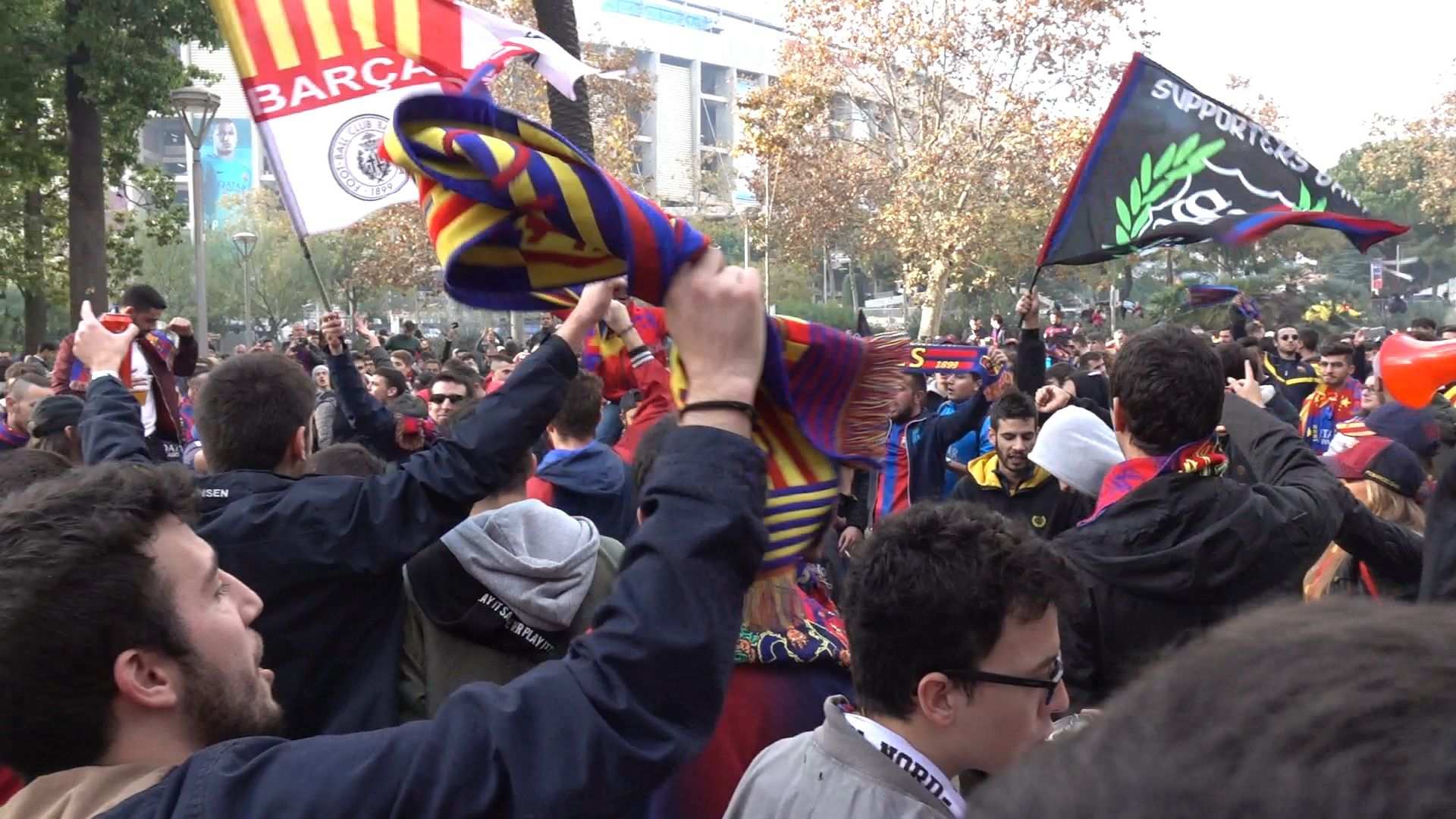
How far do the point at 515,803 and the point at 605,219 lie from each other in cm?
71

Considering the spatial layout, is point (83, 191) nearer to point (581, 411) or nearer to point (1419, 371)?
point (581, 411)

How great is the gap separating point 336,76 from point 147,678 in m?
3.89

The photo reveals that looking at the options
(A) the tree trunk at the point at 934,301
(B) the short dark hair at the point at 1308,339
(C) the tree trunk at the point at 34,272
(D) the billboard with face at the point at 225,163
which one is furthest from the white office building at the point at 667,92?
(B) the short dark hair at the point at 1308,339

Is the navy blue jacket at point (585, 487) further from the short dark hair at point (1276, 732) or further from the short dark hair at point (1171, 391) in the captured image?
the short dark hair at point (1276, 732)

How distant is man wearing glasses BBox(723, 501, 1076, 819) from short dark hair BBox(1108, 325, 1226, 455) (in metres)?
1.08

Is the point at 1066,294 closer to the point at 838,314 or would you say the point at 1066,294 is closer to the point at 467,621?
the point at 838,314

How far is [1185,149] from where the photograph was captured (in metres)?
5.40

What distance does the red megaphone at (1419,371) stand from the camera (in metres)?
4.05

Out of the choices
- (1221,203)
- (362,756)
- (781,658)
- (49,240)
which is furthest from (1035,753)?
(49,240)

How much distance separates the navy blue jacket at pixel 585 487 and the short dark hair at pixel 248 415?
1.59m

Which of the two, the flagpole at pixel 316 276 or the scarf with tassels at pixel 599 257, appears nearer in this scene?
the scarf with tassels at pixel 599 257

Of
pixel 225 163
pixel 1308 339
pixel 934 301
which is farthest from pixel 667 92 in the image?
pixel 1308 339

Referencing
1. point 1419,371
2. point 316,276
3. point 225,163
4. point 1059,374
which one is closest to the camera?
point 1419,371

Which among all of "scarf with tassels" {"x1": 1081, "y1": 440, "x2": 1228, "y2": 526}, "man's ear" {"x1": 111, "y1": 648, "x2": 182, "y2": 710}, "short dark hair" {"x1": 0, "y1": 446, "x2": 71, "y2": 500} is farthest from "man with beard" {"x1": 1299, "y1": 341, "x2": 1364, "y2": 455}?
"man's ear" {"x1": 111, "y1": 648, "x2": 182, "y2": 710}
